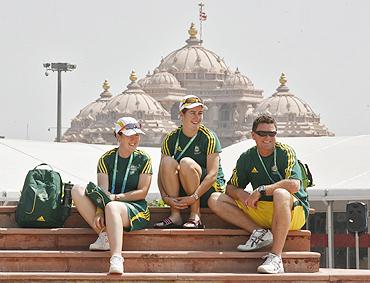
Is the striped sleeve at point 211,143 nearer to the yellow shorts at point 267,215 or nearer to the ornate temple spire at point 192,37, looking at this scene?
the yellow shorts at point 267,215

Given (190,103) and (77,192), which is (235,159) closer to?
(190,103)

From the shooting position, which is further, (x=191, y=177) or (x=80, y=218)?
(x=80, y=218)

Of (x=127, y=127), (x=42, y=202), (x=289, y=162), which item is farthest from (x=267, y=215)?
(x=42, y=202)

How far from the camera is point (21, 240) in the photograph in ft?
35.0

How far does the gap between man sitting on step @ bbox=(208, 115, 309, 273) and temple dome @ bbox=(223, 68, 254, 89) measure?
16185 centimetres

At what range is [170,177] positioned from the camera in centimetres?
1075

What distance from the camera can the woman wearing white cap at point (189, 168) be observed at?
35.1ft

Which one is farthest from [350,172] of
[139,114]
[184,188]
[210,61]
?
[210,61]

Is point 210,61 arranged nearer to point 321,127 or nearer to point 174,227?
point 321,127

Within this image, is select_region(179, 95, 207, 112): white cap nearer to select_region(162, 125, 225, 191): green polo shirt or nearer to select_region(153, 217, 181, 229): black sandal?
select_region(162, 125, 225, 191): green polo shirt

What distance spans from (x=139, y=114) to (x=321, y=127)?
938 inches

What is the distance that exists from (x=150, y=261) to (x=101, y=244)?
1.24 feet

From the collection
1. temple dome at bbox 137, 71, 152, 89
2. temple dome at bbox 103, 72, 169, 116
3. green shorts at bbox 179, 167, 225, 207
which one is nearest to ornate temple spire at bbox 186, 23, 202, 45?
temple dome at bbox 137, 71, 152, 89

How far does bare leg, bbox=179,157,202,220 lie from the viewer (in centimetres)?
1066
